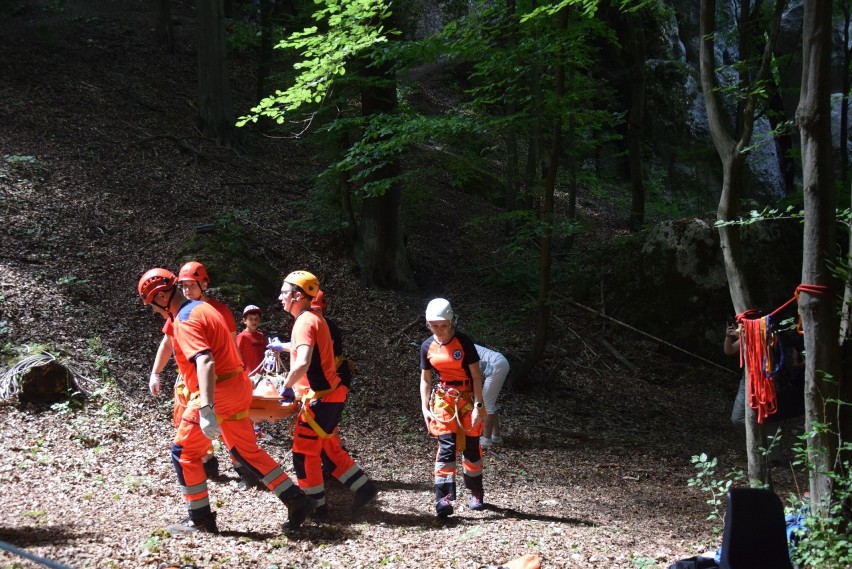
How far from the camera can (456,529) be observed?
232 inches

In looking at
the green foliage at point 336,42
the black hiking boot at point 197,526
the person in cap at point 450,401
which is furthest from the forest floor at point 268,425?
the green foliage at point 336,42

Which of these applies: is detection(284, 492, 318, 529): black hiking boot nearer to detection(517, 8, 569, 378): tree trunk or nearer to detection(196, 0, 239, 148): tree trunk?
detection(517, 8, 569, 378): tree trunk

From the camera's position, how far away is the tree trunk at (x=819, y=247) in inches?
184

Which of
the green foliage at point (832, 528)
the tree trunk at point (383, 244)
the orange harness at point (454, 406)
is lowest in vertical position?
the green foliage at point (832, 528)

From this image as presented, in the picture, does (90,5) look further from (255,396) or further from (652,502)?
(652,502)

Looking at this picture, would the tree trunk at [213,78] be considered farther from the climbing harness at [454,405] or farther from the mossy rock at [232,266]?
the climbing harness at [454,405]

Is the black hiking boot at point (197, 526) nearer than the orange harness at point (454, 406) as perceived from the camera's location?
Yes

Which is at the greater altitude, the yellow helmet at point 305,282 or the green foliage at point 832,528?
the yellow helmet at point 305,282

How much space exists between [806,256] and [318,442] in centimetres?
384

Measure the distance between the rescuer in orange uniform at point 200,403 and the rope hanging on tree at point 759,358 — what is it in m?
3.50

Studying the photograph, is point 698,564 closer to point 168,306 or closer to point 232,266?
point 168,306

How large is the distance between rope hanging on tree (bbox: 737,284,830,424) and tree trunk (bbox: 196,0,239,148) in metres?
12.9

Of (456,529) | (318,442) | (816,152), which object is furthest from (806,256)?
(318,442)

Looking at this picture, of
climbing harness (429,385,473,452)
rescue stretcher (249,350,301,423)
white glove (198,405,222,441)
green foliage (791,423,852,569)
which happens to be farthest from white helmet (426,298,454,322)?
green foliage (791,423,852,569)
